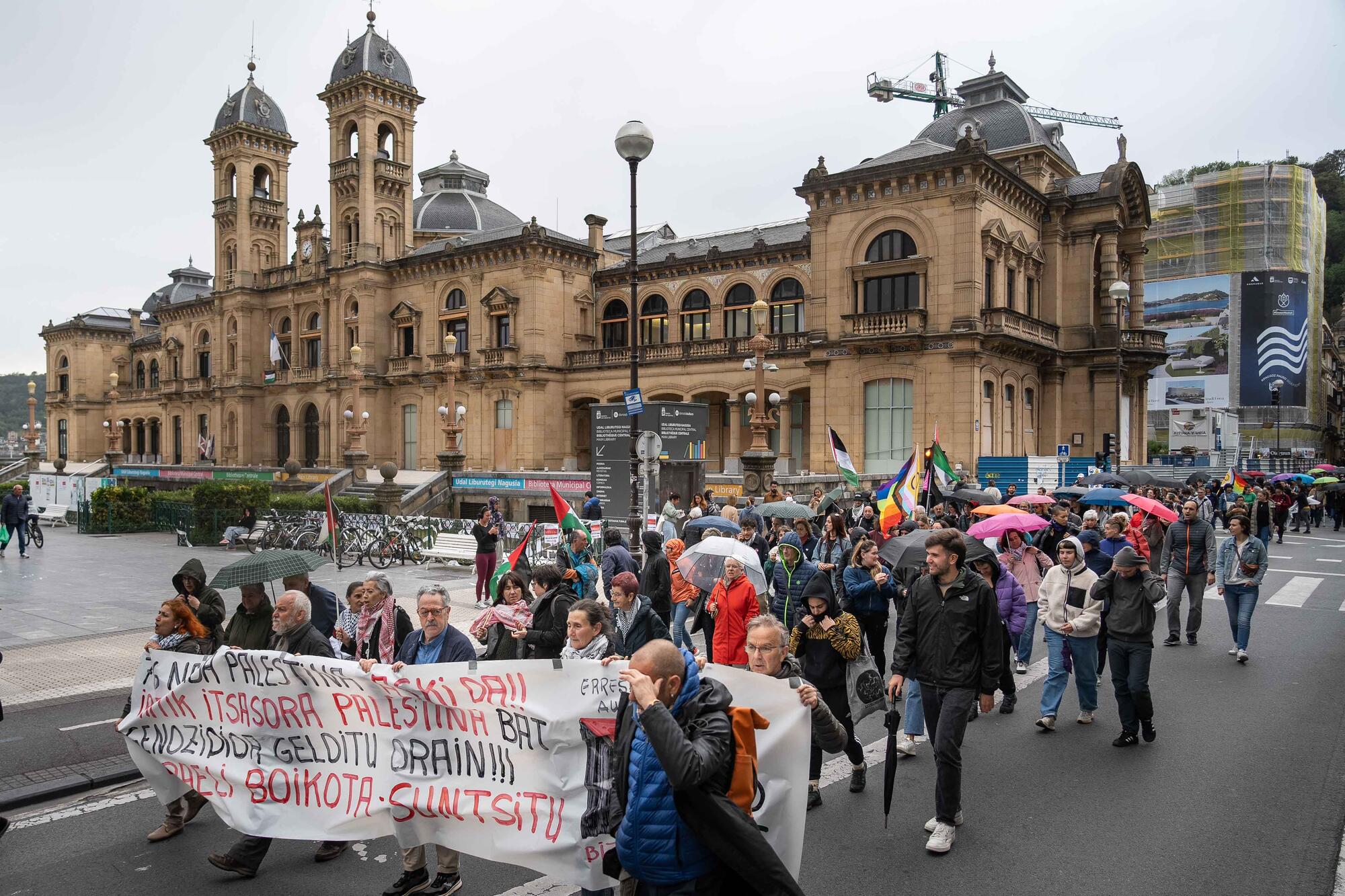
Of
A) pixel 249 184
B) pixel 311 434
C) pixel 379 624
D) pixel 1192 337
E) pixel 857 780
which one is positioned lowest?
pixel 857 780

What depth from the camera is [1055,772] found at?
7.55 m

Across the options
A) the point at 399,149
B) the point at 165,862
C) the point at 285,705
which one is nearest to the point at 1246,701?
the point at 285,705

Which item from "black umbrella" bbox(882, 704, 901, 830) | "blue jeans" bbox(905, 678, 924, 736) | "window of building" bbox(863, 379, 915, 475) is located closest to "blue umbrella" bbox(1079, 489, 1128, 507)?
"blue jeans" bbox(905, 678, 924, 736)

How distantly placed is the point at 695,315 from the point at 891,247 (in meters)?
11.5

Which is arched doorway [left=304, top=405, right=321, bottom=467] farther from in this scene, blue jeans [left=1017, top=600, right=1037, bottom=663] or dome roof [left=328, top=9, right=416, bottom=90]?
blue jeans [left=1017, top=600, right=1037, bottom=663]

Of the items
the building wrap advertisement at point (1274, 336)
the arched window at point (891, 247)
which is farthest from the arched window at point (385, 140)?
the building wrap advertisement at point (1274, 336)

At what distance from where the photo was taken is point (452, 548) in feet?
73.9

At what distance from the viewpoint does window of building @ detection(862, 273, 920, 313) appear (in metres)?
33.1

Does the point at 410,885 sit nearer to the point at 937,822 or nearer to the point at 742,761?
the point at 742,761

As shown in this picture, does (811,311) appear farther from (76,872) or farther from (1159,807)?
(76,872)

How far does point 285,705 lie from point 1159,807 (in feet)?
20.7

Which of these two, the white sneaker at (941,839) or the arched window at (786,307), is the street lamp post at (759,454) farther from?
the white sneaker at (941,839)

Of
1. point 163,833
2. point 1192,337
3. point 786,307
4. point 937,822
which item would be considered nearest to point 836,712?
point 937,822

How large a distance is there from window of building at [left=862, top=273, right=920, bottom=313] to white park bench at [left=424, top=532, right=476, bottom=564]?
17.9 m
